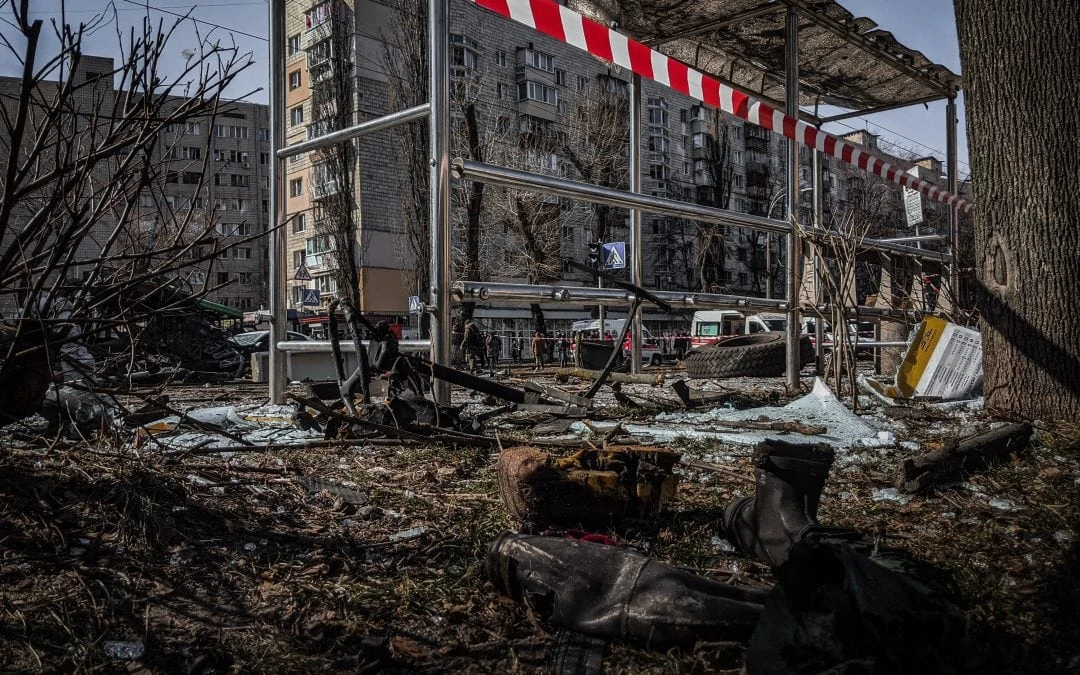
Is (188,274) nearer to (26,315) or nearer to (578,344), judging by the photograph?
(26,315)

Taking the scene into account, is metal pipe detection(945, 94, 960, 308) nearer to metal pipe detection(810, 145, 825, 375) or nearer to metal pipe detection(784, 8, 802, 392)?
metal pipe detection(810, 145, 825, 375)

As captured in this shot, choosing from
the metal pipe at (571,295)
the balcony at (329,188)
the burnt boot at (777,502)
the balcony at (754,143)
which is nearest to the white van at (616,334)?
the balcony at (329,188)

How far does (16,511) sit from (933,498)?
257 centimetres

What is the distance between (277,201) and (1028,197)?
437 centimetres

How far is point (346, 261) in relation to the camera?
23.7 metres

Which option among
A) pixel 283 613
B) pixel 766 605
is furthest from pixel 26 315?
pixel 766 605

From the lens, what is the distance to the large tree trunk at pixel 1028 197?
3.50 meters

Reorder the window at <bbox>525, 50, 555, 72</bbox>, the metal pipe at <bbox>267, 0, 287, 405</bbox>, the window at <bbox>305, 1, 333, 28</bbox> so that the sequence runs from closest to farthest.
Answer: the metal pipe at <bbox>267, 0, 287, 405</bbox>
the window at <bbox>305, 1, 333, 28</bbox>
the window at <bbox>525, 50, 555, 72</bbox>

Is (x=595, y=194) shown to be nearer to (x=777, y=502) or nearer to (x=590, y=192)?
(x=590, y=192)

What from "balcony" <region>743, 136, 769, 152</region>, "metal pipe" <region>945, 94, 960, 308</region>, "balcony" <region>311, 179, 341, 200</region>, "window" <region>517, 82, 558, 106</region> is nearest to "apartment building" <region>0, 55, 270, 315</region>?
"metal pipe" <region>945, 94, 960, 308</region>

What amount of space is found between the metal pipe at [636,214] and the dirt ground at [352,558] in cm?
231

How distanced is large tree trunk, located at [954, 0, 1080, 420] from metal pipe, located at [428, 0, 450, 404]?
9.07 ft

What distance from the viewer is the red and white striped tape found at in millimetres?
4590

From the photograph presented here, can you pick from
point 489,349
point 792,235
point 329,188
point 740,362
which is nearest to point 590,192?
point 792,235
